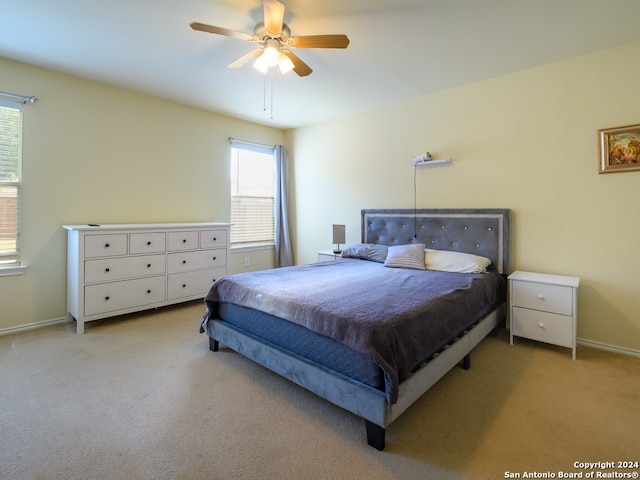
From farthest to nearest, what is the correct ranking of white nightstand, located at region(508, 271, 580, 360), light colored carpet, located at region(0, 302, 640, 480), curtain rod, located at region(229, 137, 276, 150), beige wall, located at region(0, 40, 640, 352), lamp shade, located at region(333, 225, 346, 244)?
curtain rod, located at region(229, 137, 276, 150) → lamp shade, located at region(333, 225, 346, 244) → beige wall, located at region(0, 40, 640, 352) → white nightstand, located at region(508, 271, 580, 360) → light colored carpet, located at region(0, 302, 640, 480)

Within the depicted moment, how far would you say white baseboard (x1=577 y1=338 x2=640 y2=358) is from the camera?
103 inches

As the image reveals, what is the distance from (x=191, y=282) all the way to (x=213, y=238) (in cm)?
60

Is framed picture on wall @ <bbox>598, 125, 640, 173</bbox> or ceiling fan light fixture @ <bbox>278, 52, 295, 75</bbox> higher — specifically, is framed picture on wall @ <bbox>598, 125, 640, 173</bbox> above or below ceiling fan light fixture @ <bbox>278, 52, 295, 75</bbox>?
below

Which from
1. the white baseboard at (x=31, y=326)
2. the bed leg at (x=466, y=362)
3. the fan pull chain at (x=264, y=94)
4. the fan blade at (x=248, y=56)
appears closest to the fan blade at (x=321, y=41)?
the fan blade at (x=248, y=56)

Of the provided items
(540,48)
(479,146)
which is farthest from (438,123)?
(540,48)

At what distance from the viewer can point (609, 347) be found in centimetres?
272

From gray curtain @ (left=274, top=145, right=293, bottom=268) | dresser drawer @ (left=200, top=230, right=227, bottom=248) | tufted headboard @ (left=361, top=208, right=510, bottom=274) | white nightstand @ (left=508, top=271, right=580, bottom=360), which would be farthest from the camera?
gray curtain @ (left=274, top=145, right=293, bottom=268)

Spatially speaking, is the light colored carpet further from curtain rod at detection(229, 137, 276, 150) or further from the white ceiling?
curtain rod at detection(229, 137, 276, 150)

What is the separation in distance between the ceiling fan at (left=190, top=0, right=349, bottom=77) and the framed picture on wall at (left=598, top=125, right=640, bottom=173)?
236 centimetres

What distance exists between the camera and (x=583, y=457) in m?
1.53

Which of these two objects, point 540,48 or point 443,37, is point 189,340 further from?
point 540,48

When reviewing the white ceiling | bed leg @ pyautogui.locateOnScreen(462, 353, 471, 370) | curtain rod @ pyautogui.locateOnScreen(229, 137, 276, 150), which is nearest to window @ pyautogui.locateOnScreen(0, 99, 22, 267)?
the white ceiling

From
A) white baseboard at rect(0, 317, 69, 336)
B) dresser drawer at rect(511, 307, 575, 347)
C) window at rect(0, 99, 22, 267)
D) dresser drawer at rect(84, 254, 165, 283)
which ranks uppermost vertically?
window at rect(0, 99, 22, 267)

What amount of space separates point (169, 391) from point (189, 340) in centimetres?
86
